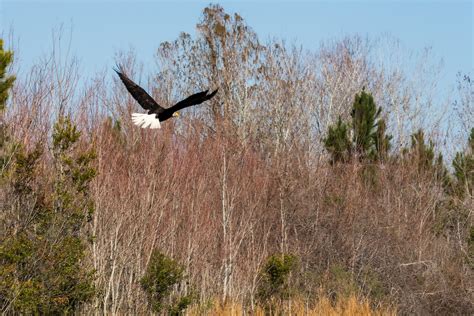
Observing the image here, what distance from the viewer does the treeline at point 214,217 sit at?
1136cm

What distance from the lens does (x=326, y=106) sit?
3256 centimetres

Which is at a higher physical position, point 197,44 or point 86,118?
point 197,44

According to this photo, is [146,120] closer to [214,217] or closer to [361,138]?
[214,217]

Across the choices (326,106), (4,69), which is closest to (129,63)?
(4,69)

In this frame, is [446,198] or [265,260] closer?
[265,260]

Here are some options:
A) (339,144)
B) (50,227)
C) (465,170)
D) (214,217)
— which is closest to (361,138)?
(339,144)

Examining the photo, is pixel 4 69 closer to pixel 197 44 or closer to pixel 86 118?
pixel 86 118

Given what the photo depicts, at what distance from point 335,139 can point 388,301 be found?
5.96 m

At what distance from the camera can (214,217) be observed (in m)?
15.6

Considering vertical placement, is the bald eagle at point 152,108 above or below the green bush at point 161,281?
above

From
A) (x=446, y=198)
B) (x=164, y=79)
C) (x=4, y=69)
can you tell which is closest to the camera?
→ (x=4, y=69)

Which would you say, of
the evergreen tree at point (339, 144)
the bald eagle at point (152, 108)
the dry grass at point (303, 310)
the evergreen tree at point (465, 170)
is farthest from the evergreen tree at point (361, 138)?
the bald eagle at point (152, 108)

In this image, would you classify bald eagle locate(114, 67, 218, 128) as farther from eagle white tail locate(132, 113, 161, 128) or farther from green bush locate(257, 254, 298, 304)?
green bush locate(257, 254, 298, 304)

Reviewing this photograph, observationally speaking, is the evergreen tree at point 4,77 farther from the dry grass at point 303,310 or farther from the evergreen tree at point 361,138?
the evergreen tree at point 361,138
